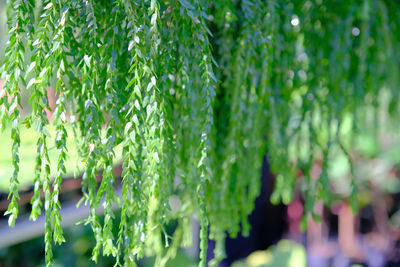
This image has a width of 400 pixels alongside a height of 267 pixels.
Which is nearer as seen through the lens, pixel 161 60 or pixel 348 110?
pixel 161 60

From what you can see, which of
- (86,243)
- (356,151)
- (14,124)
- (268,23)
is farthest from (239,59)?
(356,151)

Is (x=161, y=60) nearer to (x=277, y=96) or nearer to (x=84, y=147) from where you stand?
(x=84, y=147)

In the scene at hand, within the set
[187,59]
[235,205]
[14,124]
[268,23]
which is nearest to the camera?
[14,124]

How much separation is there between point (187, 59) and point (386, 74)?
0.71 m

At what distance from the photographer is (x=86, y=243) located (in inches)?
76.4

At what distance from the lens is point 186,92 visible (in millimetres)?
634

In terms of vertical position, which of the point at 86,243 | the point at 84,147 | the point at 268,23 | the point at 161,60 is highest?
the point at 268,23

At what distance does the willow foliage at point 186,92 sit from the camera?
49 centimetres

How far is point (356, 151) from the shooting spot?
277 cm

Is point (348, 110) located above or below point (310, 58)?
below

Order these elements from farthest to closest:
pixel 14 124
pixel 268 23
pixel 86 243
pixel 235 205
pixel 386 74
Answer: pixel 86 243 < pixel 386 74 < pixel 235 205 < pixel 268 23 < pixel 14 124

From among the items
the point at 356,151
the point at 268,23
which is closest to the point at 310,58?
the point at 268,23

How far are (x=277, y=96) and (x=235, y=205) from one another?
27cm

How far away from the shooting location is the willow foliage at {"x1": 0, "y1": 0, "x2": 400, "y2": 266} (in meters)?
0.49
